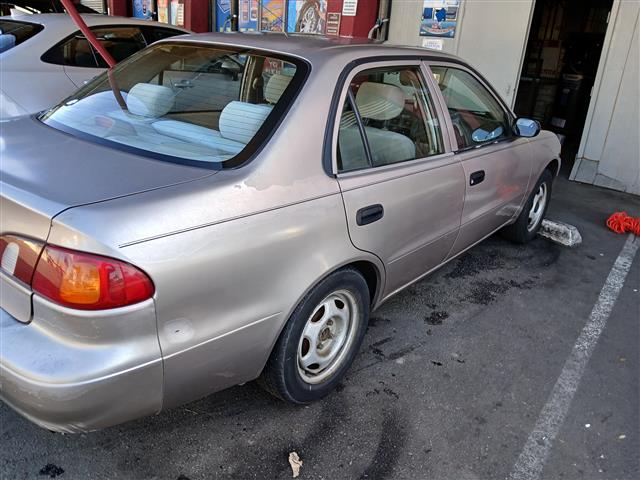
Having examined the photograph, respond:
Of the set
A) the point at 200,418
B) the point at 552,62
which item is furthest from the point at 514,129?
the point at 552,62

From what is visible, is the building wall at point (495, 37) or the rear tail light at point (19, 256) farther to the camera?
the building wall at point (495, 37)

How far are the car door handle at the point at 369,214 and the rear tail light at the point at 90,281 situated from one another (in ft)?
3.47

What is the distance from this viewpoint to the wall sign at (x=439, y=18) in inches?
288

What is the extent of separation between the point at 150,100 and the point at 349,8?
5908mm

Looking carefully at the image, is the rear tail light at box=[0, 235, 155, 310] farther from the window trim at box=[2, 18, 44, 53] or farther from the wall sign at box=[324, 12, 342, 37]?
the wall sign at box=[324, 12, 342, 37]

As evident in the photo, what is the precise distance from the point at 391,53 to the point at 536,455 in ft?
6.95

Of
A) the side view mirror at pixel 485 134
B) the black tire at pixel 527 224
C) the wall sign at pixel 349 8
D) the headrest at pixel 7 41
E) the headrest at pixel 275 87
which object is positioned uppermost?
the wall sign at pixel 349 8

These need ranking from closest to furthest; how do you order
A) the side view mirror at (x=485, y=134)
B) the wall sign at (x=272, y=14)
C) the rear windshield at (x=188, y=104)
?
the rear windshield at (x=188, y=104)
the side view mirror at (x=485, y=134)
the wall sign at (x=272, y=14)

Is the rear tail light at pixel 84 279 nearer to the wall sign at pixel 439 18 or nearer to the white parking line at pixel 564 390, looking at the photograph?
the white parking line at pixel 564 390

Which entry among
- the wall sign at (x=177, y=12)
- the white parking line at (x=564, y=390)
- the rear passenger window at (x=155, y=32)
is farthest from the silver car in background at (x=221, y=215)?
the wall sign at (x=177, y=12)

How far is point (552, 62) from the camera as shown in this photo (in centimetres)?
1135

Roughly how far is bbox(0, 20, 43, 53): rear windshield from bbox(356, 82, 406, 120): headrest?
4.31 meters

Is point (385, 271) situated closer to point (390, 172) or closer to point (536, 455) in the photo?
point (390, 172)

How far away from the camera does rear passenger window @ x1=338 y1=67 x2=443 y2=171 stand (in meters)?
2.56
